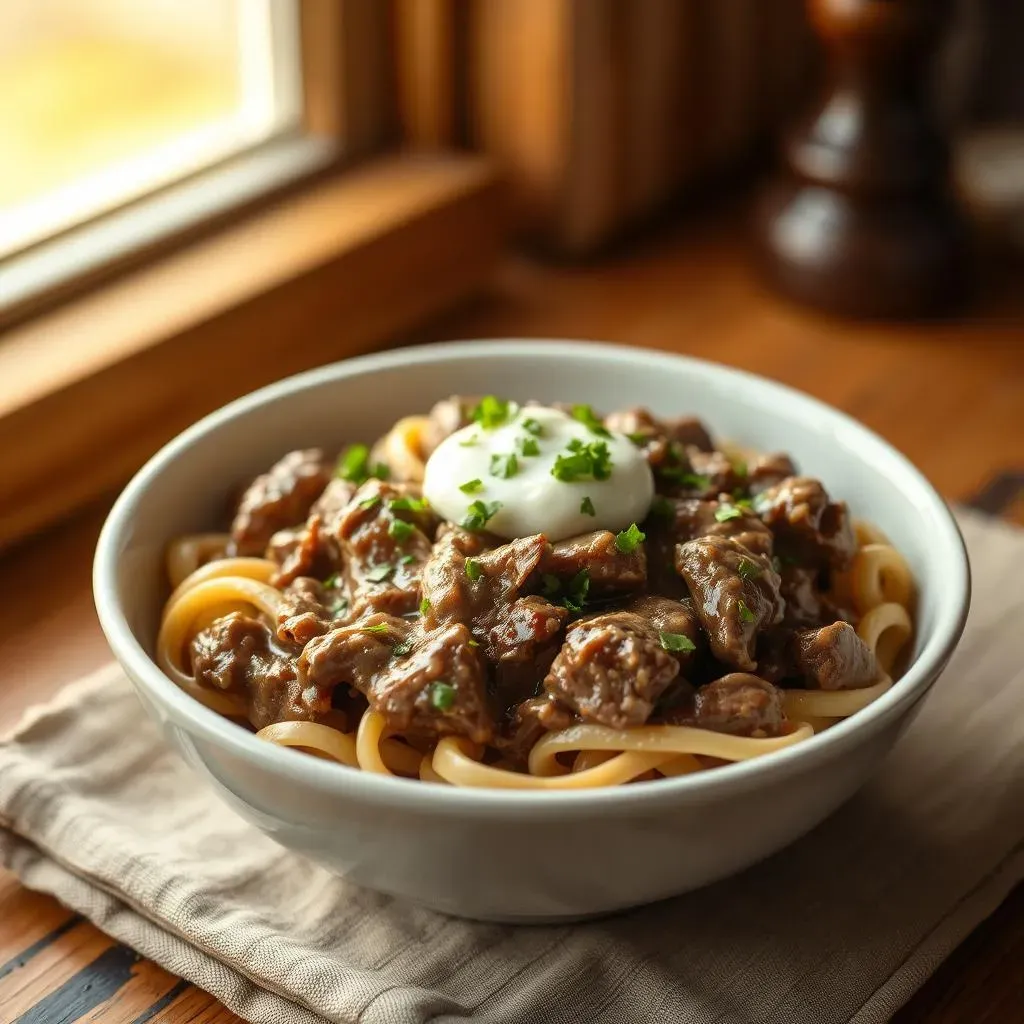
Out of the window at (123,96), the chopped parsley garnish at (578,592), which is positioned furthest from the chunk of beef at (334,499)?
the window at (123,96)

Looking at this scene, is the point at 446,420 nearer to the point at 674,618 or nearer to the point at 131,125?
the point at 674,618

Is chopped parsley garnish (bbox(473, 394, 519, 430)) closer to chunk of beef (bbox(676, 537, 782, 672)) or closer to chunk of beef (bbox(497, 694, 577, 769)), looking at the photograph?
chunk of beef (bbox(676, 537, 782, 672))

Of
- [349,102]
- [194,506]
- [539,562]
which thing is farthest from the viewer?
[349,102]

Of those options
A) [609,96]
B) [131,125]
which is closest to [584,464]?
[131,125]

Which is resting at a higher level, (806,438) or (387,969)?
(806,438)

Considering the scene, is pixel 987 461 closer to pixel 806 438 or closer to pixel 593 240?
pixel 806 438

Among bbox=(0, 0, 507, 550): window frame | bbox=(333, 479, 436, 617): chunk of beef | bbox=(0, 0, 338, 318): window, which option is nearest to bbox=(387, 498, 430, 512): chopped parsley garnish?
bbox=(333, 479, 436, 617): chunk of beef

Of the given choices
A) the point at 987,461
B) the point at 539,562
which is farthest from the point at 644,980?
the point at 987,461
